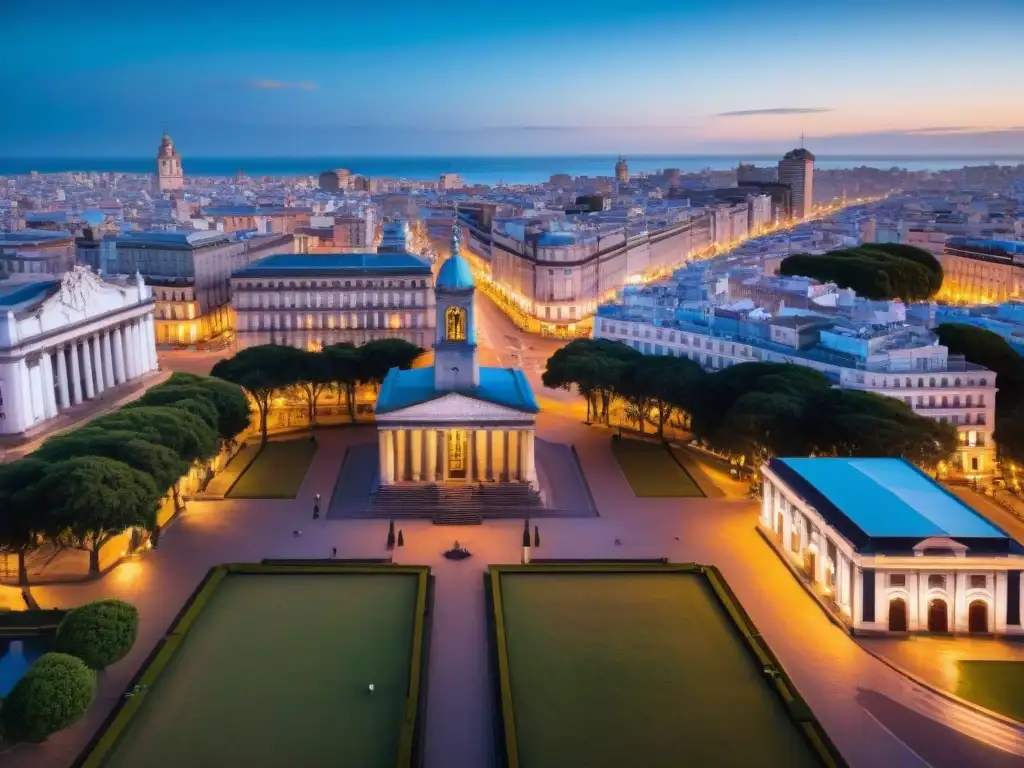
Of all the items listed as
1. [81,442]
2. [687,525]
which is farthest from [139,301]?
[687,525]

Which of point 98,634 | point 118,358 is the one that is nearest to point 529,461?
point 98,634

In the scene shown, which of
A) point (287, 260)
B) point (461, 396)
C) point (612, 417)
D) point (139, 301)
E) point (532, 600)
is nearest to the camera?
point (532, 600)

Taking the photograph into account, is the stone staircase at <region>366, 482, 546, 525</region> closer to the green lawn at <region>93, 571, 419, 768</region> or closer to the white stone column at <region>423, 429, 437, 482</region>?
the white stone column at <region>423, 429, 437, 482</region>

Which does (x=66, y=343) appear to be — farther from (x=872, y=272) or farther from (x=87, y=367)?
(x=872, y=272)

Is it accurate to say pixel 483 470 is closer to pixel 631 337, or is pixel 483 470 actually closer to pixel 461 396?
pixel 461 396

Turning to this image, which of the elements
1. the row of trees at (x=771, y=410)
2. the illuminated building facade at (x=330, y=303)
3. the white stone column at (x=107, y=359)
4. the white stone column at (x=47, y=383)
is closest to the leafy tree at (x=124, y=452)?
the white stone column at (x=47, y=383)

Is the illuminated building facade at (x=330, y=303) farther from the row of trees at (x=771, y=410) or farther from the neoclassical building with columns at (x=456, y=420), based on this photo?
the neoclassical building with columns at (x=456, y=420)

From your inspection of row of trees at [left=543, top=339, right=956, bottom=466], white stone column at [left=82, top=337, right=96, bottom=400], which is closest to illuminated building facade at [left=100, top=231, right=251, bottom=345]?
white stone column at [left=82, top=337, right=96, bottom=400]
